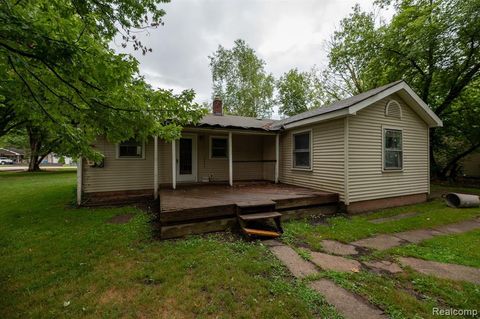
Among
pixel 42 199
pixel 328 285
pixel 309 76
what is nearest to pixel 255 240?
pixel 328 285

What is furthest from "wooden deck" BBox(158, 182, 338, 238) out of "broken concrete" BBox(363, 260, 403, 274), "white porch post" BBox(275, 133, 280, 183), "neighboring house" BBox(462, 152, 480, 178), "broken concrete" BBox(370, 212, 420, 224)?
"neighboring house" BBox(462, 152, 480, 178)

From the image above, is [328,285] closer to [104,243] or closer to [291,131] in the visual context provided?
[104,243]

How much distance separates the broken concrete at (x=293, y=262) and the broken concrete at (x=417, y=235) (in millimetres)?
2559

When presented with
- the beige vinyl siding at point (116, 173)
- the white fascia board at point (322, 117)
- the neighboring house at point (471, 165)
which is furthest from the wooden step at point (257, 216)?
the neighboring house at point (471, 165)

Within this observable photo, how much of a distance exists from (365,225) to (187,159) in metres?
6.50

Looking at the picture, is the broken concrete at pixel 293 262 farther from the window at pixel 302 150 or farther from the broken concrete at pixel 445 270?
the window at pixel 302 150

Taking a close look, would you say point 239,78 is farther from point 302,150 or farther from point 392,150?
point 392,150

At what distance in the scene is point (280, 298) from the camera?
2.48 metres

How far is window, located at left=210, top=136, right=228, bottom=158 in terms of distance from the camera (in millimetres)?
9219

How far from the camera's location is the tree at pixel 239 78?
23.0 metres

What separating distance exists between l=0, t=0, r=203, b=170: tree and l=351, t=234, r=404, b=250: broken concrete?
154 inches

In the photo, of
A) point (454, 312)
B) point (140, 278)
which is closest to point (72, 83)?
point (140, 278)

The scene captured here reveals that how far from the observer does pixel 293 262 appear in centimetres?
336

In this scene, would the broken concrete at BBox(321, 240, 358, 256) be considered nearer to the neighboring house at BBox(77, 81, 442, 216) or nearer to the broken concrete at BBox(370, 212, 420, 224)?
the broken concrete at BBox(370, 212, 420, 224)
